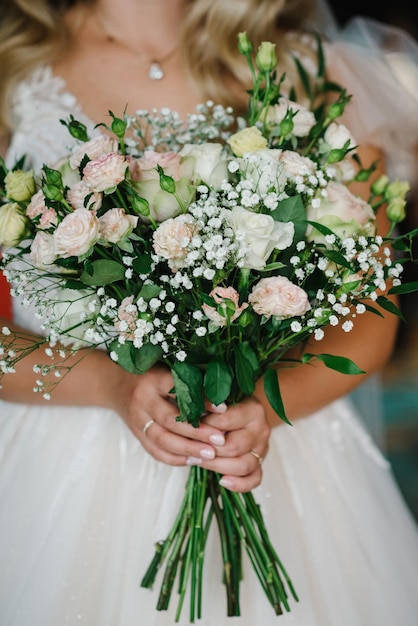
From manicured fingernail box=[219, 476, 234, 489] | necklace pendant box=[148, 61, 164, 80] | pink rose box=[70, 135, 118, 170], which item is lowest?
manicured fingernail box=[219, 476, 234, 489]

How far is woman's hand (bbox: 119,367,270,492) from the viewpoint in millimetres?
1184

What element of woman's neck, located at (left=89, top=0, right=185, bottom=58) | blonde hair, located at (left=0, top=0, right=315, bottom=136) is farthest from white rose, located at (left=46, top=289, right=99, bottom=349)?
woman's neck, located at (left=89, top=0, right=185, bottom=58)

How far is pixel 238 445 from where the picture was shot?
1.19m

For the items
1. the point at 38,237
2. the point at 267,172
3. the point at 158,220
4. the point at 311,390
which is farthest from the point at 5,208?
the point at 311,390

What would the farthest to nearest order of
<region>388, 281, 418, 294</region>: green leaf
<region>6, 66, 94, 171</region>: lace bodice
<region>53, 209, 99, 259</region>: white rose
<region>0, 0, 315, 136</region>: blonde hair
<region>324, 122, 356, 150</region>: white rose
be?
1. <region>0, 0, 315, 136</region>: blonde hair
2. <region>6, 66, 94, 171</region>: lace bodice
3. <region>324, 122, 356, 150</region>: white rose
4. <region>388, 281, 418, 294</region>: green leaf
5. <region>53, 209, 99, 259</region>: white rose

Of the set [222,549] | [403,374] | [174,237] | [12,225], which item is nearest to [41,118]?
[12,225]

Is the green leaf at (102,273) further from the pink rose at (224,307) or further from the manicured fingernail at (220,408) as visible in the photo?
the manicured fingernail at (220,408)

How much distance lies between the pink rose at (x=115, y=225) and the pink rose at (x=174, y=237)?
5 cm

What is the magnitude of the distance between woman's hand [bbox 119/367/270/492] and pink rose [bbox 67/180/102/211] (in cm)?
37

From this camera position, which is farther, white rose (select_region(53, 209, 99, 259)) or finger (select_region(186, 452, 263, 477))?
finger (select_region(186, 452, 263, 477))

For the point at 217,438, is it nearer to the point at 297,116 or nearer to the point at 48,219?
the point at 48,219

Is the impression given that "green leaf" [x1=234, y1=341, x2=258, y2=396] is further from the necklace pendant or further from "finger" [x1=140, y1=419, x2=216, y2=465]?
the necklace pendant

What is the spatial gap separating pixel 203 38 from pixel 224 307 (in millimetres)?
1084

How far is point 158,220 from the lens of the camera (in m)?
1.03
